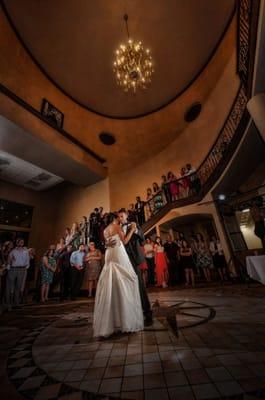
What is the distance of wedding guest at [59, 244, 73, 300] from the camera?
6.20 meters

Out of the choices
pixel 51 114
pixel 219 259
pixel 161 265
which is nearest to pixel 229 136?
pixel 219 259

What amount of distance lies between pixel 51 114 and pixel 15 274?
20.6 feet

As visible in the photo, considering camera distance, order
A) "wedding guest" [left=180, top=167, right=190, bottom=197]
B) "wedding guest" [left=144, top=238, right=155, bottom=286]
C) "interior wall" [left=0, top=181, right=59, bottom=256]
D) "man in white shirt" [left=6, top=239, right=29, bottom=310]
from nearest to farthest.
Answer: "man in white shirt" [left=6, top=239, right=29, bottom=310]
"wedding guest" [left=144, top=238, right=155, bottom=286]
"wedding guest" [left=180, top=167, right=190, bottom=197]
"interior wall" [left=0, top=181, right=59, bottom=256]

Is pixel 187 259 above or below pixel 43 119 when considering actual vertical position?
below

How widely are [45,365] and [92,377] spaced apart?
0.55 meters

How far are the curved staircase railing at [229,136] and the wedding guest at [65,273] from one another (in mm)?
3234

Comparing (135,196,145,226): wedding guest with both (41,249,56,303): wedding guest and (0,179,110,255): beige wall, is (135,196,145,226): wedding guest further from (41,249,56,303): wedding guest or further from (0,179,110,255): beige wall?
(41,249,56,303): wedding guest

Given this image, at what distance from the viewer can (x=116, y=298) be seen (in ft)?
7.54

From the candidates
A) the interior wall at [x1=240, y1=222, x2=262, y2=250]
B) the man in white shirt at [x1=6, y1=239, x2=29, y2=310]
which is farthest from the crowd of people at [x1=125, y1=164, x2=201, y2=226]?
the man in white shirt at [x1=6, y1=239, x2=29, y2=310]

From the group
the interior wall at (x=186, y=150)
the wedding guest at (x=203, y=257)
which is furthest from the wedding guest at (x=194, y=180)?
the wedding guest at (x=203, y=257)

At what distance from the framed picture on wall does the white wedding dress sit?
6.99 metres

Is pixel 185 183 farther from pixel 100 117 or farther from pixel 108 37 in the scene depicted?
pixel 108 37

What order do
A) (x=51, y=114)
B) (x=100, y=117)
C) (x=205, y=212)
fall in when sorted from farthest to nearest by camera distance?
(x=100, y=117) → (x=51, y=114) → (x=205, y=212)

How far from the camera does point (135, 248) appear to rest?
2842 mm
